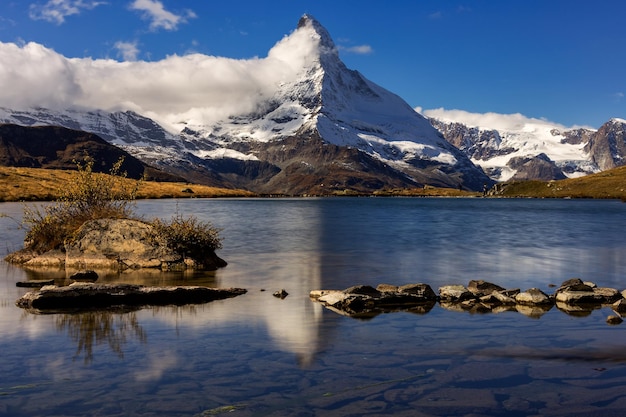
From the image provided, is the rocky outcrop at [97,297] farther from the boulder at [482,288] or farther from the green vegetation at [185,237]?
the boulder at [482,288]

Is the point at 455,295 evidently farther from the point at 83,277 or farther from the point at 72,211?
the point at 72,211

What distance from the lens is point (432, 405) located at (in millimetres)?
14664

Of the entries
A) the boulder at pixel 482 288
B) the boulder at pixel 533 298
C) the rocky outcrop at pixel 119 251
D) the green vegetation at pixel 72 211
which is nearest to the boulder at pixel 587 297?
the boulder at pixel 533 298

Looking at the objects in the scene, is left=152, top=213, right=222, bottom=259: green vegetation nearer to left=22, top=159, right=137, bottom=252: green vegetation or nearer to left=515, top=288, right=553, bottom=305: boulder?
left=22, top=159, right=137, bottom=252: green vegetation

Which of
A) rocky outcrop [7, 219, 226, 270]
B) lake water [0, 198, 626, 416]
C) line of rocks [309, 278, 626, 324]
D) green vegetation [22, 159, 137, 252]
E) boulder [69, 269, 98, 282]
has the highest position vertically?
green vegetation [22, 159, 137, 252]

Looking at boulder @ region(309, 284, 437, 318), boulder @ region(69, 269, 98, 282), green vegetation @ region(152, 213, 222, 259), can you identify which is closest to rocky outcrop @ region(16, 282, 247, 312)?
boulder @ region(69, 269, 98, 282)

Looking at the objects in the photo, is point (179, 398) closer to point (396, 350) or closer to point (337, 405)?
point (337, 405)

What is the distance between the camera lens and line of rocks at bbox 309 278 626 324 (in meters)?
25.9

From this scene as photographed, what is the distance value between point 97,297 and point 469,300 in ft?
54.1

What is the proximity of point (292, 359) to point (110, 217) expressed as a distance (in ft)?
84.4

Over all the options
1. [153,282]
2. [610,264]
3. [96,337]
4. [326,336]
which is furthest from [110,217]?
[610,264]

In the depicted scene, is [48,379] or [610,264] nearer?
[48,379]

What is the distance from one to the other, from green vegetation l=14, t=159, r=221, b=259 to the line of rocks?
1206 cm

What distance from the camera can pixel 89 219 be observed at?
40.7 m
